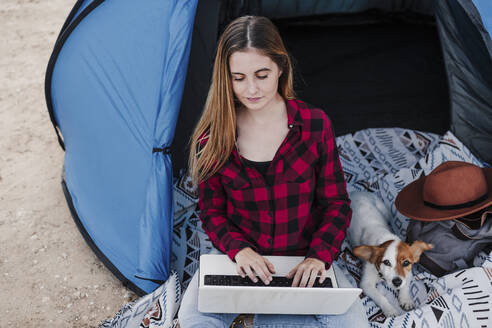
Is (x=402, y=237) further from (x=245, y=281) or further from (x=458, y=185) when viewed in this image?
(x=245, y=281)

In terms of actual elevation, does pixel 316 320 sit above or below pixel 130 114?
below

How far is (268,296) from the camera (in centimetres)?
133

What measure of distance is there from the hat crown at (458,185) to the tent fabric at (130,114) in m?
1.05

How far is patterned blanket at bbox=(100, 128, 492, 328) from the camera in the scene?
1695 mm

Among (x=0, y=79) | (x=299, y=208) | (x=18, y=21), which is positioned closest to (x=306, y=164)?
(x=299, y=208)

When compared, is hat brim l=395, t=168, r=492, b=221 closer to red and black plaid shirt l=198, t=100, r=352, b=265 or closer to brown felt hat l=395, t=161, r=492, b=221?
brown felt hat l=395, t=161, r=492, b=221

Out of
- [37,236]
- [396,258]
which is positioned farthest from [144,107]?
[396,258]

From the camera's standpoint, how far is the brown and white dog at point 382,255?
178 centimetres

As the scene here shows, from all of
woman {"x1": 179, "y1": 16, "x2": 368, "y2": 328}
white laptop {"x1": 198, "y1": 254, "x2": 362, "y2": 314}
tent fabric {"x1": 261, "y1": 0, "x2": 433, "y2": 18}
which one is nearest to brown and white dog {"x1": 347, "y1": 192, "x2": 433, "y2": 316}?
woman {"x1": 179, "y1": 16, "x2": 368, "y2": 328}

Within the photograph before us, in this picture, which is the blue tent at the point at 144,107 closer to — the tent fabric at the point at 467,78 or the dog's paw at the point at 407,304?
the tent fabric at the point at 467,78

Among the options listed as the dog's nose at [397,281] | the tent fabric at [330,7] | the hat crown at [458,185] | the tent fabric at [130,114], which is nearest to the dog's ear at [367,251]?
the dog's nose at [397,281]

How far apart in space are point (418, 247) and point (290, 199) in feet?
2.07

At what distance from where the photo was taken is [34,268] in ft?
7.20

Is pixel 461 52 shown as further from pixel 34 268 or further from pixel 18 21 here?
pixel 18 21
